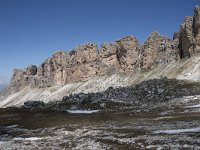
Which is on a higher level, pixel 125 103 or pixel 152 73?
pixel 152 73

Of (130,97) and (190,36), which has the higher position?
(190,36)

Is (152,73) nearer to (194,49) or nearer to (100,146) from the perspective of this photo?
(194,49)

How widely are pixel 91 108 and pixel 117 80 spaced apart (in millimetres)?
121638

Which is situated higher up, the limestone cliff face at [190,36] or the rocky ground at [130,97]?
the limestone cliff face at [190,36]

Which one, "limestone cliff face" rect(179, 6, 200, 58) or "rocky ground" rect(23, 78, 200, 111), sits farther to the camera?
"limestone cliff face" rect(179, 6, 200, 58)

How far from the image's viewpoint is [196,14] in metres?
165

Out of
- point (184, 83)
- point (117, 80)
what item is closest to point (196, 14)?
point (117, 80)

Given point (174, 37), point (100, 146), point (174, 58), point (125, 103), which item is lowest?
point (100, 146)

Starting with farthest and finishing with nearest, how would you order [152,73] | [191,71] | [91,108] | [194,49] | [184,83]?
[152,73] → [194,49] → [191,71] → [184,83] → [91,108]

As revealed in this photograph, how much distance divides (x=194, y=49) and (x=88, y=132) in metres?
132

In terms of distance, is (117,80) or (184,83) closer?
(184,83)

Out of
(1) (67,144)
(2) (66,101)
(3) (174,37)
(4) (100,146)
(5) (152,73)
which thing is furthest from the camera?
(3) (174,37)

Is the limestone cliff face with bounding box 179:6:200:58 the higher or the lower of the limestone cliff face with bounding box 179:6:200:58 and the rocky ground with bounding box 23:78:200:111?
the higher

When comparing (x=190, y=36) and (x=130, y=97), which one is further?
(x=190, y=36)
